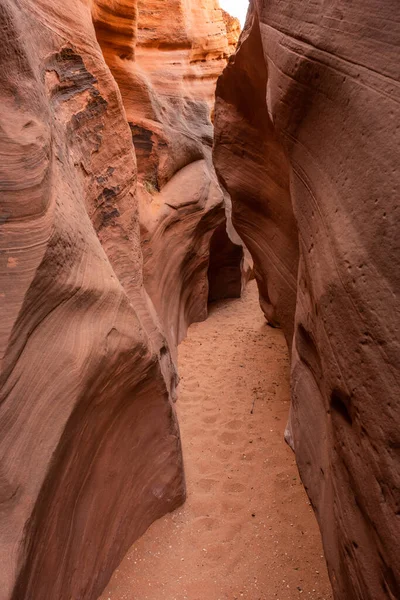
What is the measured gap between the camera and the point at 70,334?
7.15ft

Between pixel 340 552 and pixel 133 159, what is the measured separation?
3.12m

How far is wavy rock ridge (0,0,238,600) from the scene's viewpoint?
1.86 m

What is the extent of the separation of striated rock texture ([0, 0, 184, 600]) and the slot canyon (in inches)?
0.4

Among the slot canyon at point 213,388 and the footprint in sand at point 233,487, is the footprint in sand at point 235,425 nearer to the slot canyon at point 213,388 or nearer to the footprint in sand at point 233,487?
the slot canyon at point 213,388

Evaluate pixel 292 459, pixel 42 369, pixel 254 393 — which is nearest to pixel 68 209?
→ pixel 42 369

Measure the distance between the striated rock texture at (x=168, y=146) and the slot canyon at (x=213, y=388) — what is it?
2.46 feet

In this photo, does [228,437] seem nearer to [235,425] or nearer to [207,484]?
[235,425]

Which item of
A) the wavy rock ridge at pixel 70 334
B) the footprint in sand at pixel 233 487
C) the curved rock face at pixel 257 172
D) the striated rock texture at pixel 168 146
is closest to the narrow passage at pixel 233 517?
the footprint in sand at pixel 233 487

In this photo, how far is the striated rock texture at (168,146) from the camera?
5.17m

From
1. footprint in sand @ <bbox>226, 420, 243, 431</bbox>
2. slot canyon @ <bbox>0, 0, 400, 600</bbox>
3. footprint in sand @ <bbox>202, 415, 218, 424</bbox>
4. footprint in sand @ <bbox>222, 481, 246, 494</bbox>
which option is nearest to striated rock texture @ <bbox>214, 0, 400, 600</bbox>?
slot canyon @ <bbox>0, 0, 400, 600</bbox>

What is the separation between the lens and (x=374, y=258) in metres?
1.67

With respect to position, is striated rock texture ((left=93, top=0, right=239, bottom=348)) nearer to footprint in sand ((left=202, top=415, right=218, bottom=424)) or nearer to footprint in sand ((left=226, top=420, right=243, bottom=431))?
footprint in sand ((left=202, top=415, right=218, bottom=424))

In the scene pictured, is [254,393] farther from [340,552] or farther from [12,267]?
[12,267]

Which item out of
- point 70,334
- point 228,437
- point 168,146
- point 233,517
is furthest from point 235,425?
point 168,146
